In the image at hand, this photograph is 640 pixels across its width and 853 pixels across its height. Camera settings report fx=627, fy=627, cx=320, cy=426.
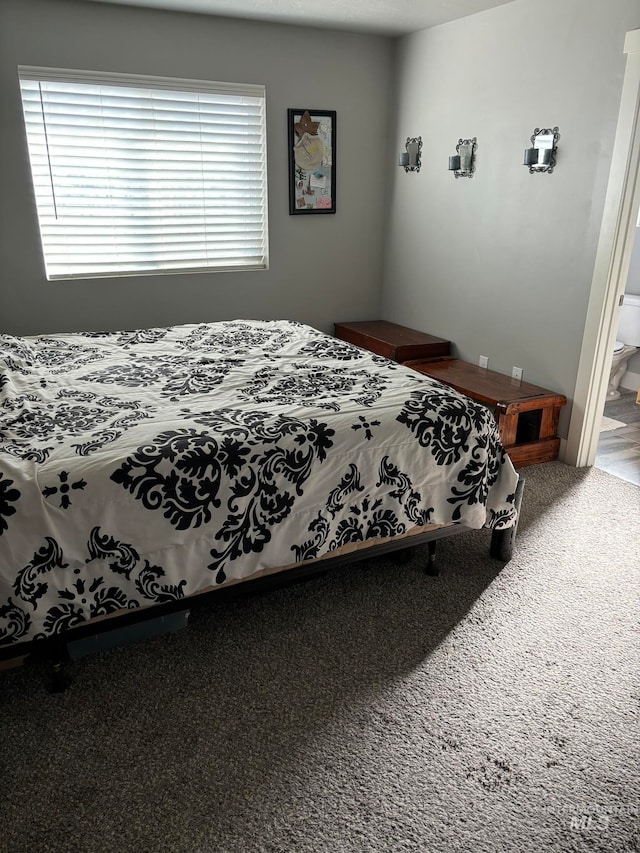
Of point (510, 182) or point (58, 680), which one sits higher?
point (510, 182)

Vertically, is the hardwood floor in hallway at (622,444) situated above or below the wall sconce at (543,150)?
below

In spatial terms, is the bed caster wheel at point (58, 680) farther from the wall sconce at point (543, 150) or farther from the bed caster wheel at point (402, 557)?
the wall sconce at point (543, 150)

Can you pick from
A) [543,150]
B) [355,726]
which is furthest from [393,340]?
[355,726]

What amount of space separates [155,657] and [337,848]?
873mm

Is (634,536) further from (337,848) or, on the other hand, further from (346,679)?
(337,848)

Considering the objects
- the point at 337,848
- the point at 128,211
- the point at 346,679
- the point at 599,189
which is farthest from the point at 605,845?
the point at 128,211

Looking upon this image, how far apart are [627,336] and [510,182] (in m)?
1.91

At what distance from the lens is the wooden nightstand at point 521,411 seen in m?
3.47

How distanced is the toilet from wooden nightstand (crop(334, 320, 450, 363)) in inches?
57.1

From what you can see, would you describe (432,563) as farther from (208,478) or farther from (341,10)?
(341,10)

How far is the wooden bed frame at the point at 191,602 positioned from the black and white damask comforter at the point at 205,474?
0.21ft

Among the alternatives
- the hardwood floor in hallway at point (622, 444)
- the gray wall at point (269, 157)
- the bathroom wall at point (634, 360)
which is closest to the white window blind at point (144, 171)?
the gray wall at point (269, 157)

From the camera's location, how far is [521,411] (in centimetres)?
347

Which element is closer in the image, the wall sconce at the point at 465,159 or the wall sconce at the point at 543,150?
the wall sconce at the point at 543,150
